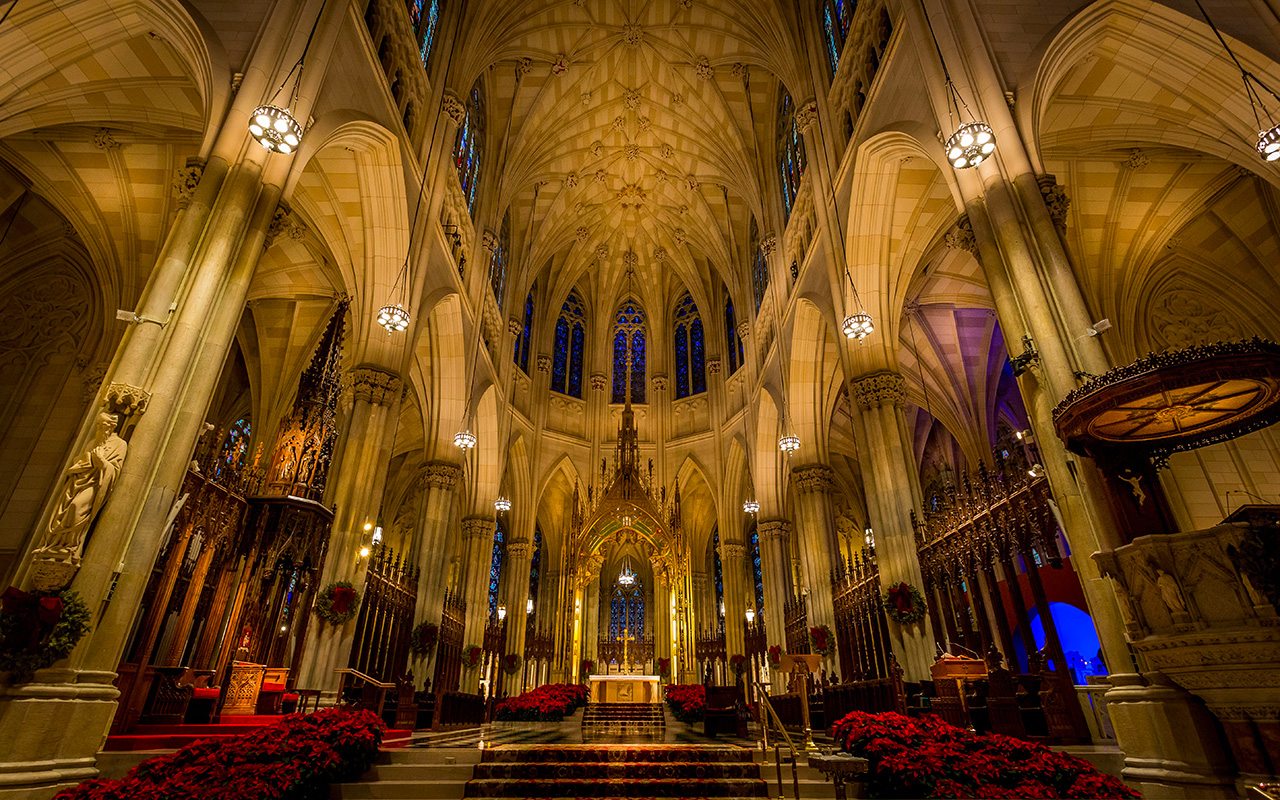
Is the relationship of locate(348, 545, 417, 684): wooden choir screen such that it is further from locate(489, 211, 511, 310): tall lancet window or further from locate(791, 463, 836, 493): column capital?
locate(791, 463, 836, 493): column capital

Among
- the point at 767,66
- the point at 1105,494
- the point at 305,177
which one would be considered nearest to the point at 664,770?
the point at 1105,494

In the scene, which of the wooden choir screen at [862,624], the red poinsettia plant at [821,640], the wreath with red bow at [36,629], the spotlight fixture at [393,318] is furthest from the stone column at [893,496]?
the wreath with red bow at [36,629]

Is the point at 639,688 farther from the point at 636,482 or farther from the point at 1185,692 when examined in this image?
the point at 1185,692

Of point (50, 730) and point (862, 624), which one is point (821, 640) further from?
point (50, 730)

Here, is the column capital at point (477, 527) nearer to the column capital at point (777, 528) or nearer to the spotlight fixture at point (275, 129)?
the column capital at point (777, 528)

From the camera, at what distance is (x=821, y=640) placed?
16.2 metres

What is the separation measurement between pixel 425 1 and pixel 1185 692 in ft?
65.4

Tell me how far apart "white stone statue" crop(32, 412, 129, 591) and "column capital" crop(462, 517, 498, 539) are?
55.6 feet

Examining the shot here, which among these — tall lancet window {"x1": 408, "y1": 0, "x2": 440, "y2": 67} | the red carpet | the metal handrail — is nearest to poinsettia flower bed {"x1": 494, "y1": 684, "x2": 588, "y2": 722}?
the red carpet

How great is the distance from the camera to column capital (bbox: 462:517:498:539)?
23.0 metres

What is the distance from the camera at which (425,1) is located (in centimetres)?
1639

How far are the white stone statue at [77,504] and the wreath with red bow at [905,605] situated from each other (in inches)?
465

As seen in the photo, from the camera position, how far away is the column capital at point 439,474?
18.6 m

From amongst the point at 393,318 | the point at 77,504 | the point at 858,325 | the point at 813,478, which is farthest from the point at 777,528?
the point at 77,504
